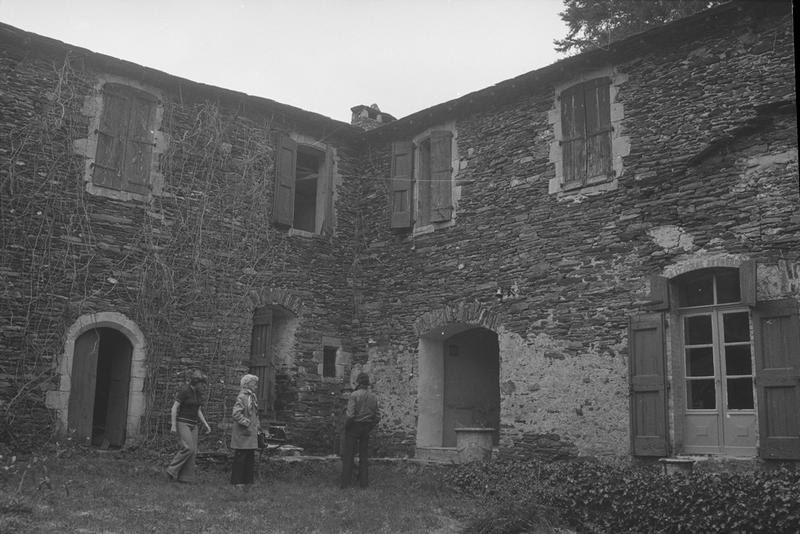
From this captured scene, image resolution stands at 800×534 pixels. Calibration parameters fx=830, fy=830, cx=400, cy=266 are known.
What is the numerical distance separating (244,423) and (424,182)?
5693mm

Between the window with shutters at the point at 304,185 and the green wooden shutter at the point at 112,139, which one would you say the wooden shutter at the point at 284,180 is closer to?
the window with shutters at the point at 304,185

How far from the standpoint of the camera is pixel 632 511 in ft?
28.1

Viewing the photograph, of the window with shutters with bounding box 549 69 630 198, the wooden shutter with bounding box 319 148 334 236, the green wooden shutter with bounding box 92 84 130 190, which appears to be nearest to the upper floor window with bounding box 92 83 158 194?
the green wooden shutter with bounding box 92 84 130 190

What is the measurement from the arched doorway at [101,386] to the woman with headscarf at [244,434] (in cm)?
265

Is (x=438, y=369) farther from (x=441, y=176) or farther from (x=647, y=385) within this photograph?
(x=647, y=385)

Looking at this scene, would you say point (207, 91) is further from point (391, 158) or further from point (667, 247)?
point (667, 247)

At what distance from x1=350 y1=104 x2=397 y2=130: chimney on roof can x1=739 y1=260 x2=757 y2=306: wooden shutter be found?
8051 millimetres

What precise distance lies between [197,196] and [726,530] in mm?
8833

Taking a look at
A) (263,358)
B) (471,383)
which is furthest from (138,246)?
(471,383)

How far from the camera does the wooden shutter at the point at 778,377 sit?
9172 millimetres

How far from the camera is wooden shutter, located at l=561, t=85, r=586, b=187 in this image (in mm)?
11812

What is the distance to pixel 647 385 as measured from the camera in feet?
34.0

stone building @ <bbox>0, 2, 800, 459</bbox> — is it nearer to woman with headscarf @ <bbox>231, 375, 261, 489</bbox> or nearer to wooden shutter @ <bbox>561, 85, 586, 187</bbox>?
wooden shutter @ <bbox>561, 85, 586, 187</bbox>

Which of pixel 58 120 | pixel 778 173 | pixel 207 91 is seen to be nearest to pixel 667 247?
pixel 778 173
